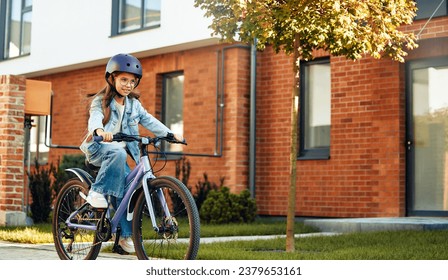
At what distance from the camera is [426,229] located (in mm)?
9242

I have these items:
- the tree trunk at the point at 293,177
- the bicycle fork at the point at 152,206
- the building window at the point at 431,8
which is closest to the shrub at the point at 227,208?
the building window at the point at 431,8

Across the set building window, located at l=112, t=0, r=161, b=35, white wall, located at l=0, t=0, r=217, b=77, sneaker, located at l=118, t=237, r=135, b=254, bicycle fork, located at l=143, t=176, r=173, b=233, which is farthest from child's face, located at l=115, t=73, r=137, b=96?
building window, located at l=112, t=0, r=161, b=35

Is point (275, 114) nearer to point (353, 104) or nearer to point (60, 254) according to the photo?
point (353, 104)

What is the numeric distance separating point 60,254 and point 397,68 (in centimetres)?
630

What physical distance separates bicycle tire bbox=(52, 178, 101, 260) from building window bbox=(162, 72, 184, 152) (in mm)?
7999

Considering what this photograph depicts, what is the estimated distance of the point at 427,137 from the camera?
10906 mm

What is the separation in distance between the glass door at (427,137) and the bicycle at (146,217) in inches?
223

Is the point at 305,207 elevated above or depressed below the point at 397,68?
below

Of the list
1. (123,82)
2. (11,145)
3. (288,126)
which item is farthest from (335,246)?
(288,126)

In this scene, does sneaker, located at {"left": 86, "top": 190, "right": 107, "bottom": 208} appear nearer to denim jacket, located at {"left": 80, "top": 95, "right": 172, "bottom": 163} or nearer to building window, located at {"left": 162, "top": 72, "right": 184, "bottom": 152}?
denim jacket, located at {"left": 80, "top": 95, "right": 172, "bottom": 163}

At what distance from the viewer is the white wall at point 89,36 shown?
13758 mm

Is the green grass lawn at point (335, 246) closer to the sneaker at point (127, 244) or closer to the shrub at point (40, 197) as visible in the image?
the sneaker at point (127, 244)

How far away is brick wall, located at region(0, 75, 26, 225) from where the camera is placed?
34.0 ft
